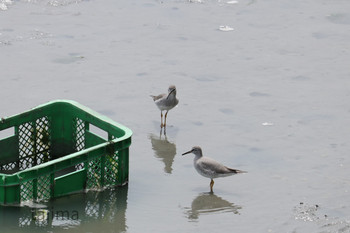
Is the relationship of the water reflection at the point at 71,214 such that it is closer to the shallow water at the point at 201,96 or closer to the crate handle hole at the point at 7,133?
the shallow water at the point at 201,96

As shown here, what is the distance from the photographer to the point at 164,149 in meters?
12.5

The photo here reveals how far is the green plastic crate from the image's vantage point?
10.2 metres

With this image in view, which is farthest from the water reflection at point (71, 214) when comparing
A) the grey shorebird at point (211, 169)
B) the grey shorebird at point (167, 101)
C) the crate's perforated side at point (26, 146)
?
the grey shorebird at point (167, 101)

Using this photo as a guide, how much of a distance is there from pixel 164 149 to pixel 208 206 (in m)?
1.92

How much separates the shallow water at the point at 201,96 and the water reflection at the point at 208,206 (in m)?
0.02

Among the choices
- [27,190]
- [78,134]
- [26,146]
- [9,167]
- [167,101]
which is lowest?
[9,167]

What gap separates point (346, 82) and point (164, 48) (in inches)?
139

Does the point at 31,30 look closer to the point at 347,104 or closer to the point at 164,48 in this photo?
the point at 164,48

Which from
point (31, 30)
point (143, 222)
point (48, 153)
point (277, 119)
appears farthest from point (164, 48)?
point (143, 222)

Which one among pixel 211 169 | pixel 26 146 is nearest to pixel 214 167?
pixel 211 169

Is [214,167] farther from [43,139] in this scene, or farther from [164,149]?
[43,139]

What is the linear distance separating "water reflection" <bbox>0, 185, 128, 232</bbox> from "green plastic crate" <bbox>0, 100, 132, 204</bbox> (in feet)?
0.38

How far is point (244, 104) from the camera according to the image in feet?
45.8

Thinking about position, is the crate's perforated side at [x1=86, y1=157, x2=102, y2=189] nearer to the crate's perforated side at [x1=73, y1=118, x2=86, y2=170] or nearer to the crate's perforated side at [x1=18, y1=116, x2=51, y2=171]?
the crate's perforated side at [x1=73, y1=118, x2=86, y2=170]
